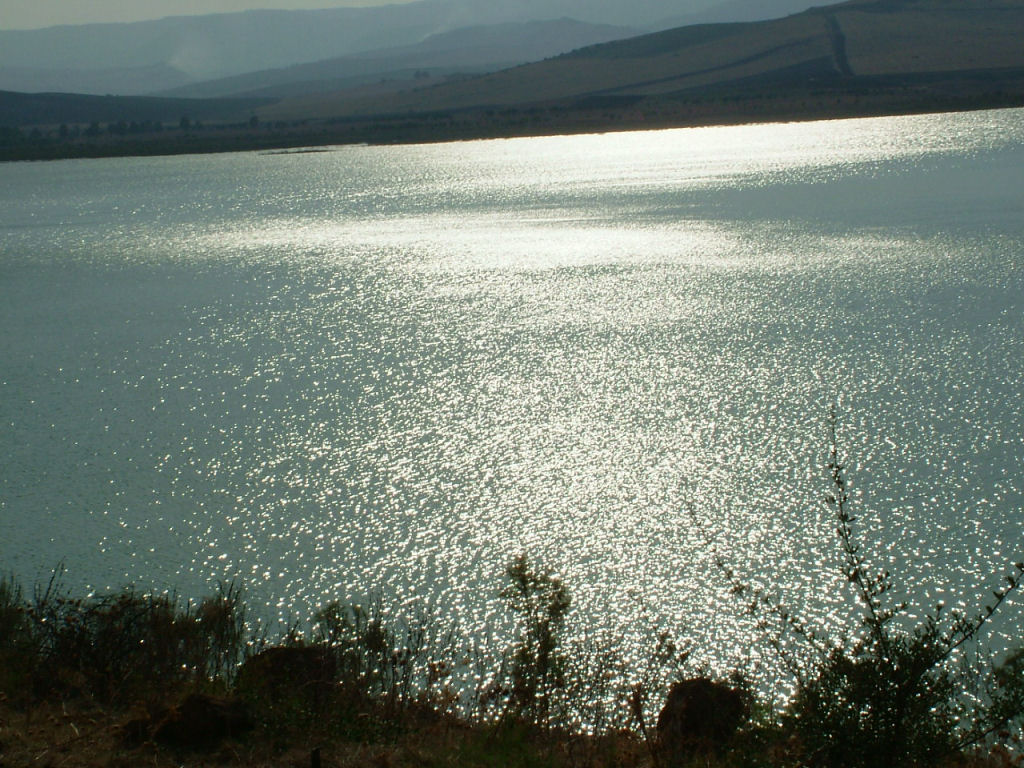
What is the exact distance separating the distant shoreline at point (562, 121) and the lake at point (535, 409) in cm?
3831

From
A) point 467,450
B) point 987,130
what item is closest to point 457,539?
point 467,450

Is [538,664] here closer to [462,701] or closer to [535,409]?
[462,701]

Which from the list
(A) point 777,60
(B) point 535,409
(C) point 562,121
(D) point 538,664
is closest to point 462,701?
(D) point 538,664

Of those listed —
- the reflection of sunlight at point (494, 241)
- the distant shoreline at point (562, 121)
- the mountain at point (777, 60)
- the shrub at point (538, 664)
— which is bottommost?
the shrub at point (538, 664)

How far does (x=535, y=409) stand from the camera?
1169 centimetres

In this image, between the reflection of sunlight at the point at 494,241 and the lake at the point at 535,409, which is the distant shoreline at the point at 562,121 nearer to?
the reflection of sunlight at the point at 494,241

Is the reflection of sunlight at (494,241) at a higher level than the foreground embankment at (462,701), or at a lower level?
higher

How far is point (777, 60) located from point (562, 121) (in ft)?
83.4

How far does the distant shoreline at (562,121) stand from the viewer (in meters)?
63.2

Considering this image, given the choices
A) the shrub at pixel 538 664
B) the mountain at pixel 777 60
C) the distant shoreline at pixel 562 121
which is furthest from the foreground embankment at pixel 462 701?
the mountain at pixel 777 60

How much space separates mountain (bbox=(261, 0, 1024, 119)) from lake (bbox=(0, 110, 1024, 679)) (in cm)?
5445

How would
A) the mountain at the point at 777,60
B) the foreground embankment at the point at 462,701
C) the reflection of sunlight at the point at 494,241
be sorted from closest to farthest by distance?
1. the foreground embankment at the point at 462,701
2. the reflection of sunlight at the point at 494,241
3. the mountain at the point at 777,60

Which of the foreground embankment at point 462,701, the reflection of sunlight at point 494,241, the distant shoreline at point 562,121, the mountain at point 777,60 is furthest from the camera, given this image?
the mountain at point 777,60

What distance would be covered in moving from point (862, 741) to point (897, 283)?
1440 centimetres
